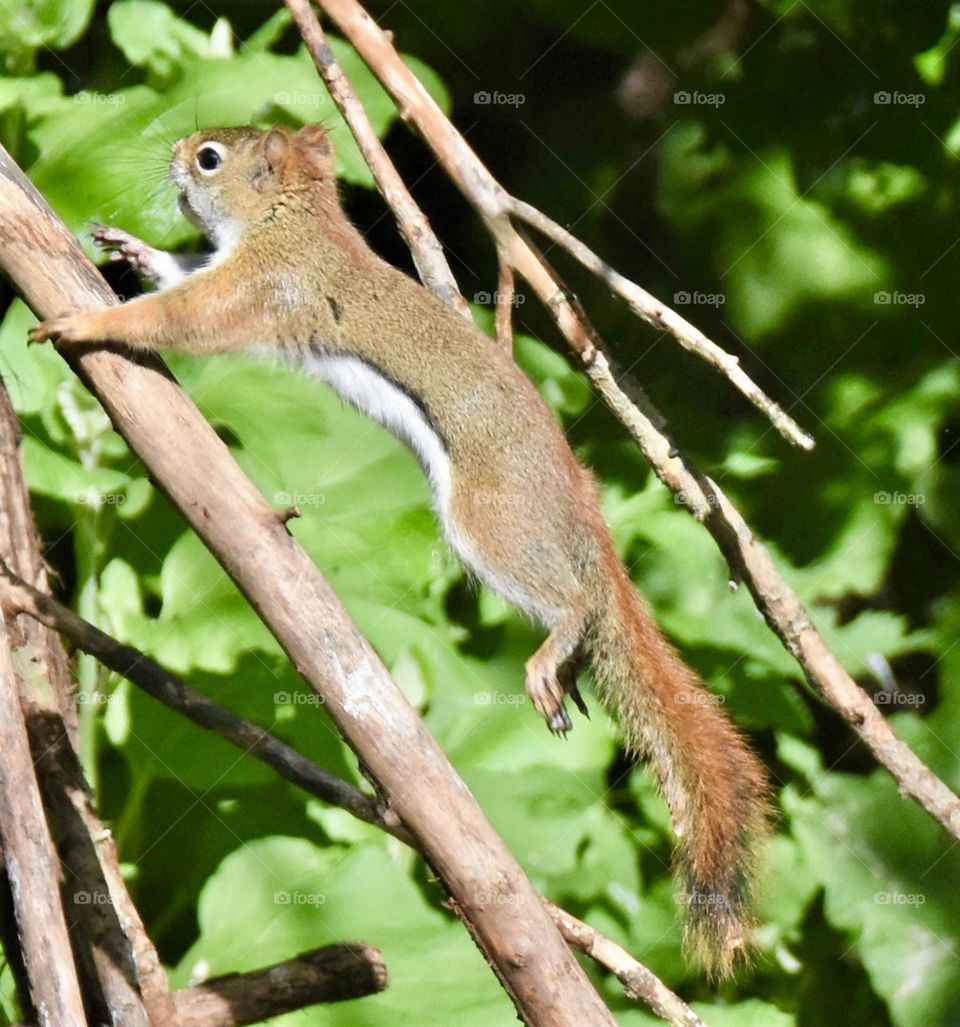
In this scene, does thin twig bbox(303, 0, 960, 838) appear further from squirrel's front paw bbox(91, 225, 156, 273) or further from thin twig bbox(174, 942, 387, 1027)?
thin twig bbox(174, 942, 387, 1027)

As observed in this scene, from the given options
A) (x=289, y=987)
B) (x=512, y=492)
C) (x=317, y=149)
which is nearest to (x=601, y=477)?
(x=512, y=492)

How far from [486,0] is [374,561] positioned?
1.29 m

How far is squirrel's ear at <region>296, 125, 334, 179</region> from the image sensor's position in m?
2.35

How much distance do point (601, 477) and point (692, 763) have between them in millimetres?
845

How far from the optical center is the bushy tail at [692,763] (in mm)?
1967

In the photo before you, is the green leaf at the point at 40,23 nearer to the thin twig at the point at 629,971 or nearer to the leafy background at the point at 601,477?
the leafy background at the point at 601,477

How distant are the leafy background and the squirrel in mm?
365

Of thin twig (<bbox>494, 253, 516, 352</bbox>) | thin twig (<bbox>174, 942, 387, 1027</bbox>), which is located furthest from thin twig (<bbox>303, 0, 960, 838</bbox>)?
thin twig (<bbox>174, 942, 387, 1027</bbox>)

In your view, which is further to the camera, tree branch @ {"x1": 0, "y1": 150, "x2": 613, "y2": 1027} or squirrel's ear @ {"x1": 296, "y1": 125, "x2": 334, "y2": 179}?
squirrel's ear @ {"x1": 296, "y1": 125, "x2": 334, "y2": 179}

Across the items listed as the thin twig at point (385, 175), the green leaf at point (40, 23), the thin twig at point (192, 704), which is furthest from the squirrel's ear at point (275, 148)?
the thin twig at point (192, 704)

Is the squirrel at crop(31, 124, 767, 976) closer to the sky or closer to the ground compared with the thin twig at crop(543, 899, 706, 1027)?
closer to the sky

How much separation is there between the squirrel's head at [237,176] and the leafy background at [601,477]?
0.15 m

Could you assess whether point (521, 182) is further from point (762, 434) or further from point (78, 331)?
point (78, 331)

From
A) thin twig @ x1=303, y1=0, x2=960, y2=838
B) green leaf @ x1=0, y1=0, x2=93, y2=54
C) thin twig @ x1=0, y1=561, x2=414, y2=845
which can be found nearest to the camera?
thin twig @ x1=0, y1=561, x2=414, y2=845
